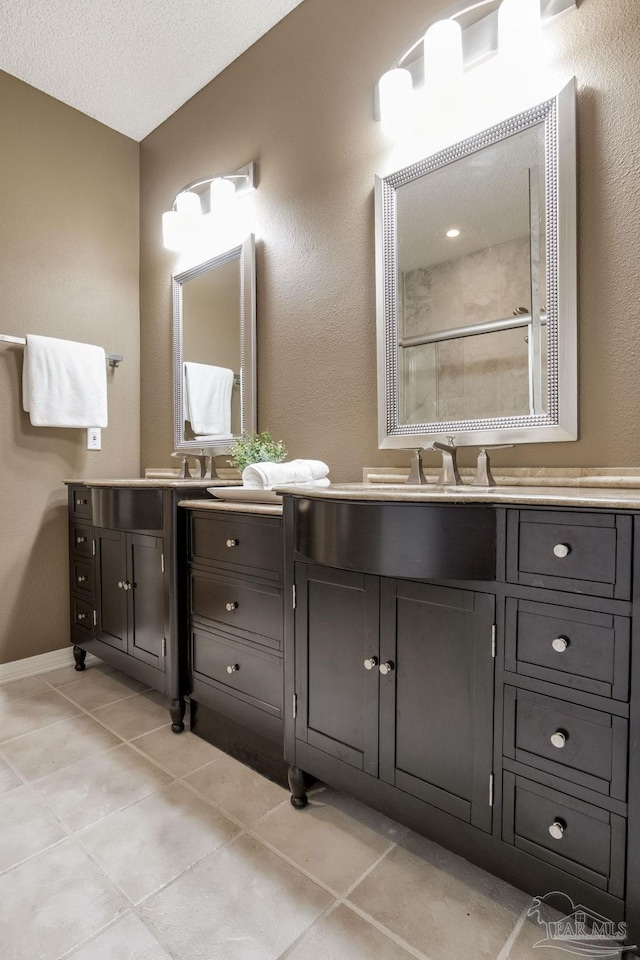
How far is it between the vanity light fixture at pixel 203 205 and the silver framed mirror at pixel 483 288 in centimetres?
82

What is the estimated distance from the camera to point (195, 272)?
246 centimetres

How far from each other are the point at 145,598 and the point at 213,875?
100 cm

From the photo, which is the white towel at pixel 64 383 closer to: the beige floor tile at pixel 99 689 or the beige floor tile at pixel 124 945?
the beige floor tile at pixel 99 689

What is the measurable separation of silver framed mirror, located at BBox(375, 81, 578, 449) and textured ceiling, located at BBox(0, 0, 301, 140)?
1.14m

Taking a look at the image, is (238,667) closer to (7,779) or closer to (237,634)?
(237,634)

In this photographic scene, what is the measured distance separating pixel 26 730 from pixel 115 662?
384 millimetres

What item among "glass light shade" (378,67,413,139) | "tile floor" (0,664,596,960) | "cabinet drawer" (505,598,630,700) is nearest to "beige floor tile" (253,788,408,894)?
"tile floor" (0,664,596,960)

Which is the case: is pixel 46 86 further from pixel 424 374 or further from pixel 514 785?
pixel 514 785

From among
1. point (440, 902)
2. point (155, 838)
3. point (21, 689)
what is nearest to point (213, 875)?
point (155, 838)

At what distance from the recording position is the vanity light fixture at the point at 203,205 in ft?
7.27

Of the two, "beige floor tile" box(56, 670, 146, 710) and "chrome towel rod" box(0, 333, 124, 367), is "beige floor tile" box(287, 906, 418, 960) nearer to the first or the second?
"beige floor tile" box(56, 670, 146, 710)

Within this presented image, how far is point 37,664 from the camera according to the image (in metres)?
2.38

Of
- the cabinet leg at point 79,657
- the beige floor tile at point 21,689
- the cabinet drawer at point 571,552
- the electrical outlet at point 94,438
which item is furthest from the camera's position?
the electrical outlet at point 94,438

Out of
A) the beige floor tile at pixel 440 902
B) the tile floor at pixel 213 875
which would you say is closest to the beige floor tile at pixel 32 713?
the tile floor at pixel 213 875
